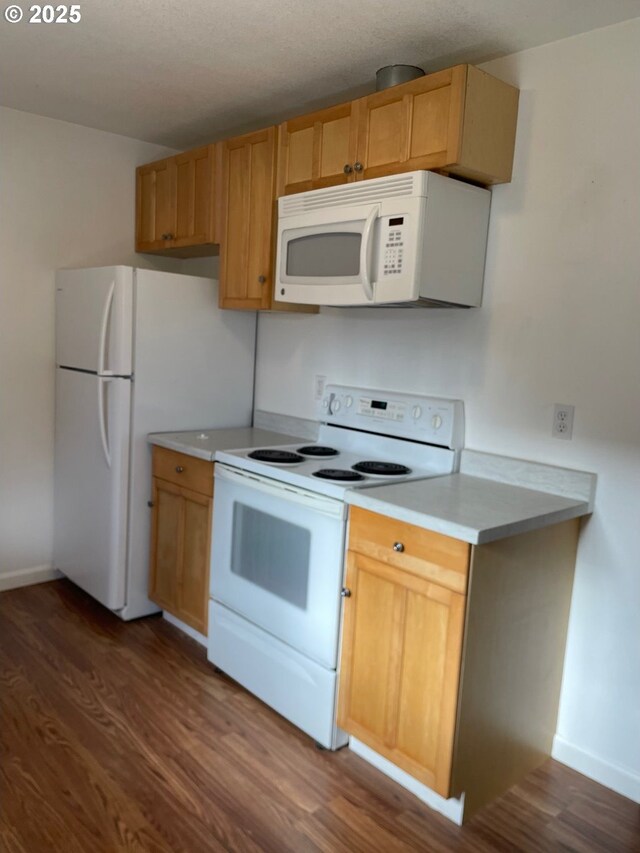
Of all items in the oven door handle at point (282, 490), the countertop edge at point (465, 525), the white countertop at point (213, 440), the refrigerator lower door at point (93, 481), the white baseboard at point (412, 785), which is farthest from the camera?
the refrigerator lower door at point (93, 481)

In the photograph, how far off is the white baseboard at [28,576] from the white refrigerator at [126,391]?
20 cm

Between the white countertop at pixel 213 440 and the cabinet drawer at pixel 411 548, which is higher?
the white countertop at pixel 213 440

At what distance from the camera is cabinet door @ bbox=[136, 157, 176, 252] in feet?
11.0

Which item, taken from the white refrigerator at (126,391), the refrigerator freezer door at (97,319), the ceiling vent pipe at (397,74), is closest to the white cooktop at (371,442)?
the white refrigerator at (126,391)

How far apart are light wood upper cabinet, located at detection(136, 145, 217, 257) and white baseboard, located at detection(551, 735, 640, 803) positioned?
8.08ft

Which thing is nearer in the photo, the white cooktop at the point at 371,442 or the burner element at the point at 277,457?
the white cooktop at the point at 371,442

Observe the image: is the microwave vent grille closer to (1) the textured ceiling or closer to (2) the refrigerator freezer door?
(1) the textured ceiling

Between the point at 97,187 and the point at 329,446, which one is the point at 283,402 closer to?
the point at 329,446

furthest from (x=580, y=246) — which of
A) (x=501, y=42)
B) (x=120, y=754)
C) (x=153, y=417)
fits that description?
(x=120, y=754)

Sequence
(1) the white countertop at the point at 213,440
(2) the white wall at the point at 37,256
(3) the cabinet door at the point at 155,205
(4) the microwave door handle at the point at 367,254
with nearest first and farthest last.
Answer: (4) the microwave door handle at the point at 367,254, (1) the white countertop at the point at 213,440, (2) the white wall at the point at 37,256, (3) the cabinet door at the point at 155,205

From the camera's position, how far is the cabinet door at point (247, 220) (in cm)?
280

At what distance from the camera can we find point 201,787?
201 cm

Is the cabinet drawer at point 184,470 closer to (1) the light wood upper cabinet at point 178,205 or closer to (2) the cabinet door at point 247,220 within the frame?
(2) the cabinet door at point 247,220

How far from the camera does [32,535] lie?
3.42 meters
